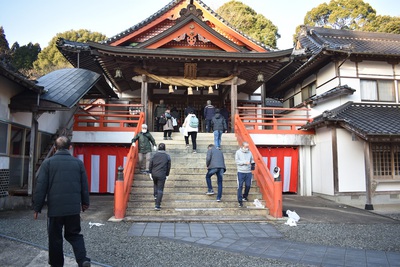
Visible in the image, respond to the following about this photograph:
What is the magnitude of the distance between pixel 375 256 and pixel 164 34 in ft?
35.1

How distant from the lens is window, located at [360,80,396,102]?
45.3 ft

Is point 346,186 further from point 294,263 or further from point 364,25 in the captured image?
point 364,25

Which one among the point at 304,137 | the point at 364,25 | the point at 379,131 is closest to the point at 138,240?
the point at 379,131

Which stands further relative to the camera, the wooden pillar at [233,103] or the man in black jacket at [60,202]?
the wooden pillar at [233,103]

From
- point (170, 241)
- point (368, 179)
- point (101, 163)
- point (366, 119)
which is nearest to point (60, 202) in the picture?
point (170, 241)

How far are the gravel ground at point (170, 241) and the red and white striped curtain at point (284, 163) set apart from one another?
241 inches

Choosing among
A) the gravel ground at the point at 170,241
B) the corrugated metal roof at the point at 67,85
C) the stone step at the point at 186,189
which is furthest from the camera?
the corrugated metal roof at the point at 67,85

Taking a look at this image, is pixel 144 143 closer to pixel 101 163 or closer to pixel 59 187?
pixel 101 163

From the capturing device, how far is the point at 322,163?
1292 cm

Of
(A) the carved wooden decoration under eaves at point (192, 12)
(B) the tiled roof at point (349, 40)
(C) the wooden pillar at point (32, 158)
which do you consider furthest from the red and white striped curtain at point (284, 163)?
(C) the wooden pillar at point (32, 158)

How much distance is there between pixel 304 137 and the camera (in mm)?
13625

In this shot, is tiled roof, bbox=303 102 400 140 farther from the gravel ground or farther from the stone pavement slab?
the stone pavement slab

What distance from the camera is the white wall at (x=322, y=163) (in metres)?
12.3

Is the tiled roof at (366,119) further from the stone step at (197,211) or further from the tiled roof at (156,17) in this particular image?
the stone step at (197,211)
